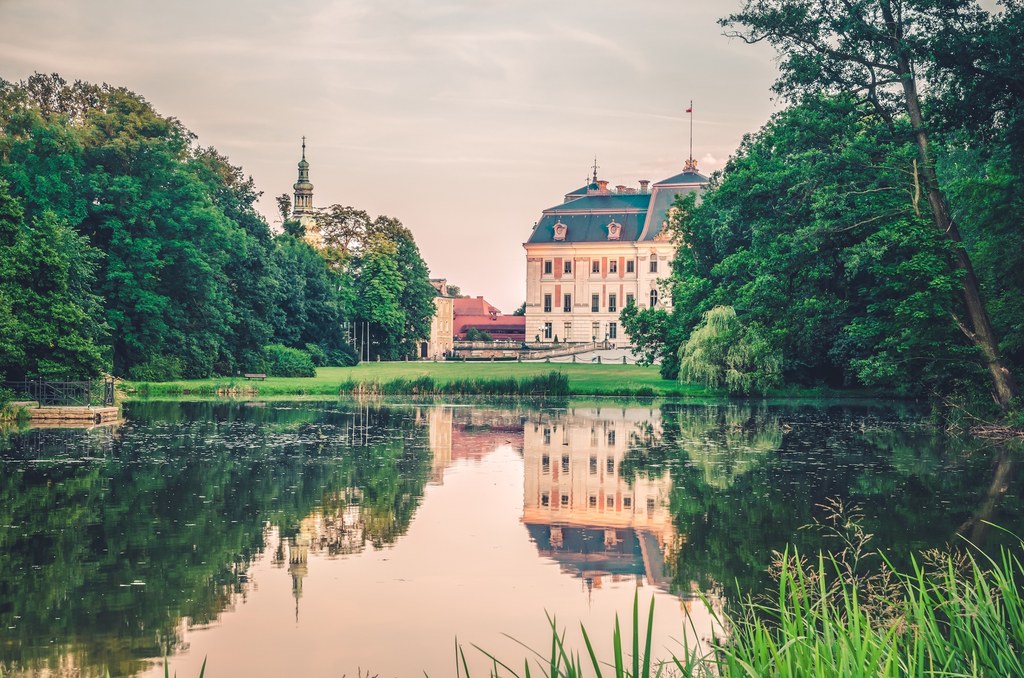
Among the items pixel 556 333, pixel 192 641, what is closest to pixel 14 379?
pixel 192 641

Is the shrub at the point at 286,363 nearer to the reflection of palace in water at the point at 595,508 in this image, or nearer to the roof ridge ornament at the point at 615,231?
the reflection of palace in water at the point at 595,508

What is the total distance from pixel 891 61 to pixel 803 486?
12.1m

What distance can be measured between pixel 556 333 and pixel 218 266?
164 ft

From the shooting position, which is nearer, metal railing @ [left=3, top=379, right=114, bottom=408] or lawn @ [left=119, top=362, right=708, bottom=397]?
metal railing @ [left=3, top=379, right=114, bottom=408]

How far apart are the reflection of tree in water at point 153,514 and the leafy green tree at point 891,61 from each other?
37.0 feet

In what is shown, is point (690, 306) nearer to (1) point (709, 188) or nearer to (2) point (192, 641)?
(1) point (709, 188)

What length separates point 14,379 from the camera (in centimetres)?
2739

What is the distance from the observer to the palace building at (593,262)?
90938 millimetres

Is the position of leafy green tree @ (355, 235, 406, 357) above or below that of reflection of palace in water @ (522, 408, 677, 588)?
above

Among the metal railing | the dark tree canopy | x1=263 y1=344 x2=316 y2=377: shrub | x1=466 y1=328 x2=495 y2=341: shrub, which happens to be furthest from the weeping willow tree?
x1=466 y1=328 x2=495 y2=341: shrub

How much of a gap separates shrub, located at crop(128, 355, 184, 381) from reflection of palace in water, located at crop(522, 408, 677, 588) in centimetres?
2137

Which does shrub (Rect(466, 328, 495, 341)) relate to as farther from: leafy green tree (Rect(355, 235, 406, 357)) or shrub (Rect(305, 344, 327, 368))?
shrub (Rect(305, 344, 327, 368))

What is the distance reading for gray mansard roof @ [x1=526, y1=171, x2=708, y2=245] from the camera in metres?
90.2

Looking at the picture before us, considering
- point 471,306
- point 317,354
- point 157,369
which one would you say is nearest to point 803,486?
point 157,369
